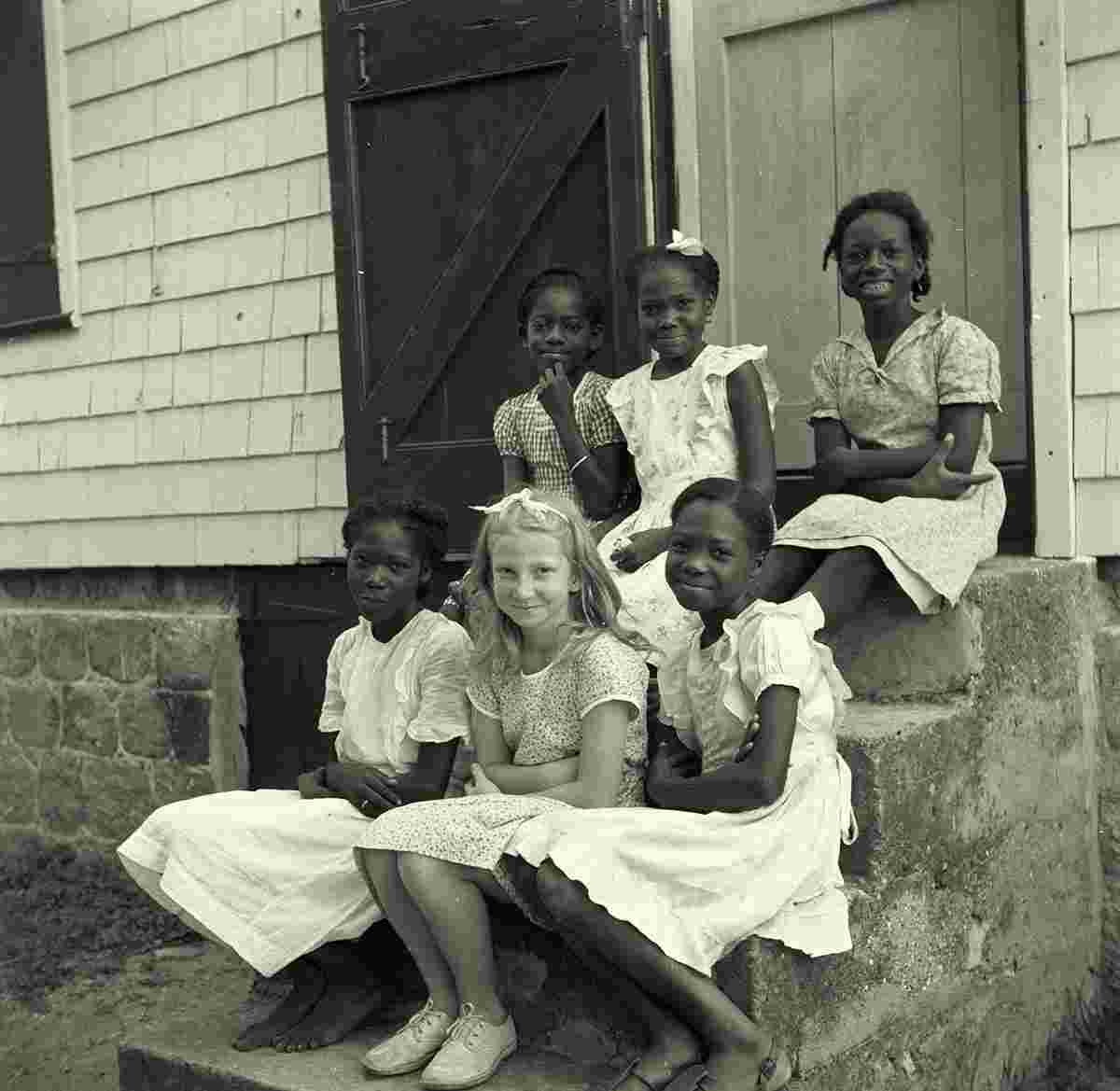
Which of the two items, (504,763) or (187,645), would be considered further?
(187,645)

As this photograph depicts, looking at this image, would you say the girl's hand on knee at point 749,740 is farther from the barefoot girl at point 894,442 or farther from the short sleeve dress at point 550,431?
the short sleeve dress at point 550,431

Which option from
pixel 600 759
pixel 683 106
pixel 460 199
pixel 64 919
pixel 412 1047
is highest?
pixel 683 106

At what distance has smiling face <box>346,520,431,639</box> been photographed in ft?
11.7

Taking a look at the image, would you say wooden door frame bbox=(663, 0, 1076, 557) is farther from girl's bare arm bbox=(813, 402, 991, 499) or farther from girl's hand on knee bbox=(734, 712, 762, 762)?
girl's hand on knee bbox=(734, 712, 762, 762)

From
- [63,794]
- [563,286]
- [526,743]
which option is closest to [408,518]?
[526,743]

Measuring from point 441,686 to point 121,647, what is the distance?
3425 mm

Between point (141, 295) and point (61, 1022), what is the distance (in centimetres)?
300

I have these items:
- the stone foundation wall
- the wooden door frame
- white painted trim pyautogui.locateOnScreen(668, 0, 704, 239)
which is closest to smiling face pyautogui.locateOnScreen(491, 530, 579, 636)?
the wooden door frame

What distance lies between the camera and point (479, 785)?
3.56 meters

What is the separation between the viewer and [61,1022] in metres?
4.86

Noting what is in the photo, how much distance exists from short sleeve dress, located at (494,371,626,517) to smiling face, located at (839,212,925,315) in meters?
0.78

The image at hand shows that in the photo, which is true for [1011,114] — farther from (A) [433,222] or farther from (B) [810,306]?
(A) [433,222]

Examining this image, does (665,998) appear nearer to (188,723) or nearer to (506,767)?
(506,767)

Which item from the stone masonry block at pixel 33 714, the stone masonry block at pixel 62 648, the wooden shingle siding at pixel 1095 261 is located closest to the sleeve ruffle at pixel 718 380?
the wooden shingle siding at pixel 1095 261
